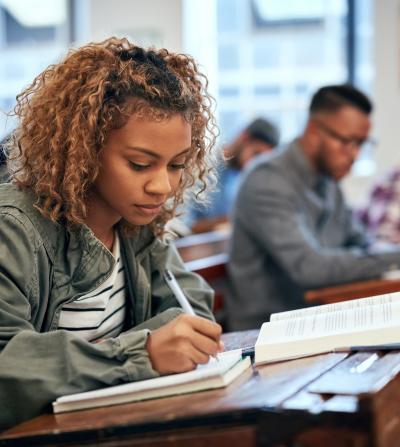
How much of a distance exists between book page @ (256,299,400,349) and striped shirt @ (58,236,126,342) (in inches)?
10.4

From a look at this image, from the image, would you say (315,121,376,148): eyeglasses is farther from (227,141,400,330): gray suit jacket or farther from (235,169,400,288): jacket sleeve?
(235,169,400,288): jacket sleeve

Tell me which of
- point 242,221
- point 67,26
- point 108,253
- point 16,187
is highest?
point 67,26

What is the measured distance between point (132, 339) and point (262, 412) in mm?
337

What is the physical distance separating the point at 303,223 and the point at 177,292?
1588mm

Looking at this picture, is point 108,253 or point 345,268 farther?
point 345,268

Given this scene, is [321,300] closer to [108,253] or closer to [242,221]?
[242,221]

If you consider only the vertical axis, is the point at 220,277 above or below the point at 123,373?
below

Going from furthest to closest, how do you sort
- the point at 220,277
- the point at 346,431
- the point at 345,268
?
the point at 220,277
the point at 345,268
the point at 346,431

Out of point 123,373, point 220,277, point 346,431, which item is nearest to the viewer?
point 346,431

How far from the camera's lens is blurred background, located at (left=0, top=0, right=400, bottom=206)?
7598 millimetres

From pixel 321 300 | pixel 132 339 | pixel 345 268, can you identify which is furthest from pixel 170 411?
pixel 345 268

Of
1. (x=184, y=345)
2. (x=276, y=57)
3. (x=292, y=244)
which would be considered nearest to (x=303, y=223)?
(x=292, y=244)

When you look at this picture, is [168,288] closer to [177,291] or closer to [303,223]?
[177,291]

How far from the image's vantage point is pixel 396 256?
125 inches
